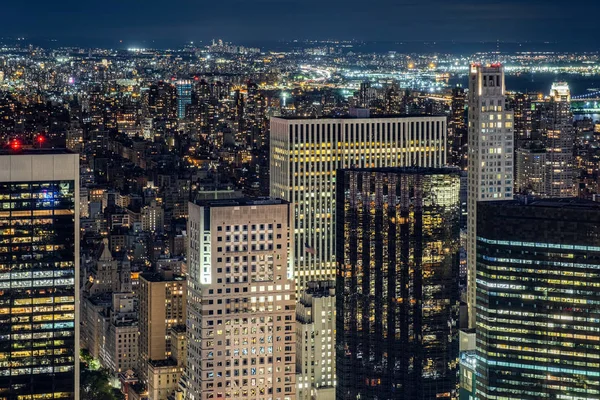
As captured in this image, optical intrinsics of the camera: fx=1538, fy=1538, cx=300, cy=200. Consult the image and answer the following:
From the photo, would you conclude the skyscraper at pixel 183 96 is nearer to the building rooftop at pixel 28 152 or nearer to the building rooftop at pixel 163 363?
the building rooftop at pixel 163 363

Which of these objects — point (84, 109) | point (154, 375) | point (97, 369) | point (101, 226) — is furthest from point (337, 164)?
point (84, 109)

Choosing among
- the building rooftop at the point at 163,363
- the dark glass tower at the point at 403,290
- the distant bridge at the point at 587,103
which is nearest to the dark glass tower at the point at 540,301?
the dark glass tower at the point at 403,290

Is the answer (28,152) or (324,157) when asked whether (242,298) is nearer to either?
(28,152)

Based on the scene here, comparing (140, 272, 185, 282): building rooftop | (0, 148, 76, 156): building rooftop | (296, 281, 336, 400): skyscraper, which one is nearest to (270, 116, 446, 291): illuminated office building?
(296, 281, 336, 400): skyscraper

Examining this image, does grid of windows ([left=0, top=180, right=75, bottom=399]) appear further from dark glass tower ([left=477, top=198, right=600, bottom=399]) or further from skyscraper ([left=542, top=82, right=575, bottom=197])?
skyscraper ([left=542, top=82, right=575, bottom=197])

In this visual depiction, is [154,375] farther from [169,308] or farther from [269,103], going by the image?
[269,103]

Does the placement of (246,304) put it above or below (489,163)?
below
